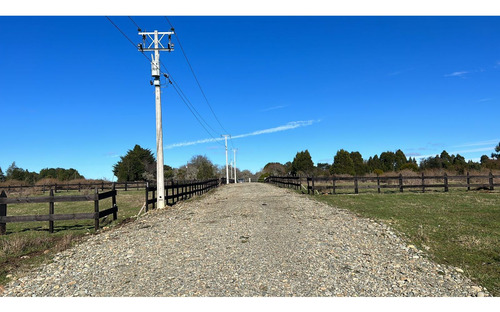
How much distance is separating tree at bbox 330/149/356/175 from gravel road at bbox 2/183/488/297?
200 feet

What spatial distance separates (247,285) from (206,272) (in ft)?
2.85

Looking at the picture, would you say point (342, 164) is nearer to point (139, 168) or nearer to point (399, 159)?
point (399, 159)

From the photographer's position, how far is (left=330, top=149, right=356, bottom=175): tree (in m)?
66.4

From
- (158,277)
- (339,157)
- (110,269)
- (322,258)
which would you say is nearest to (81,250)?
(110,269)

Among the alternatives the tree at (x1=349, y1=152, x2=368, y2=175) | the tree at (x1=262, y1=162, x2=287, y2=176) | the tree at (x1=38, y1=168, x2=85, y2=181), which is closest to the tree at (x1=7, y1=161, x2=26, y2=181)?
the tree at (x1=38, y1=168, x2=85, y2=181)

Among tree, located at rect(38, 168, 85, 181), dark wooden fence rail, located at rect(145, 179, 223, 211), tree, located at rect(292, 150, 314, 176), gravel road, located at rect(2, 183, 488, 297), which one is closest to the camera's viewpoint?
gravel road, located at rect(2, 183, 488, 297)

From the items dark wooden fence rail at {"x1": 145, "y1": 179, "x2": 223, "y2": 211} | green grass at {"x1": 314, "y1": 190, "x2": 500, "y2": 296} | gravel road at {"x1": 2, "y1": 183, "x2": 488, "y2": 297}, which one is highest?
dark wooden fence rail at {"x1": 145, "y1": 179, "x2": 223, "y2": 211}

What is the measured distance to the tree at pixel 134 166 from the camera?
2815 inches

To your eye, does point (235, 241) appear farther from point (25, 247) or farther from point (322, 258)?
point (25, 247)

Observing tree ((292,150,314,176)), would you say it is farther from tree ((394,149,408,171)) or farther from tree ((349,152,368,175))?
tree ((394,149,408,171))

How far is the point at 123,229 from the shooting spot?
9016mm

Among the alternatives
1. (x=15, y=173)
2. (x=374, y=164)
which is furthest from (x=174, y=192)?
(x=15, y=173)

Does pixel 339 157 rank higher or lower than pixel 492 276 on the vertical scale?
higher

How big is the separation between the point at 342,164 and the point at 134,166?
49.9m
